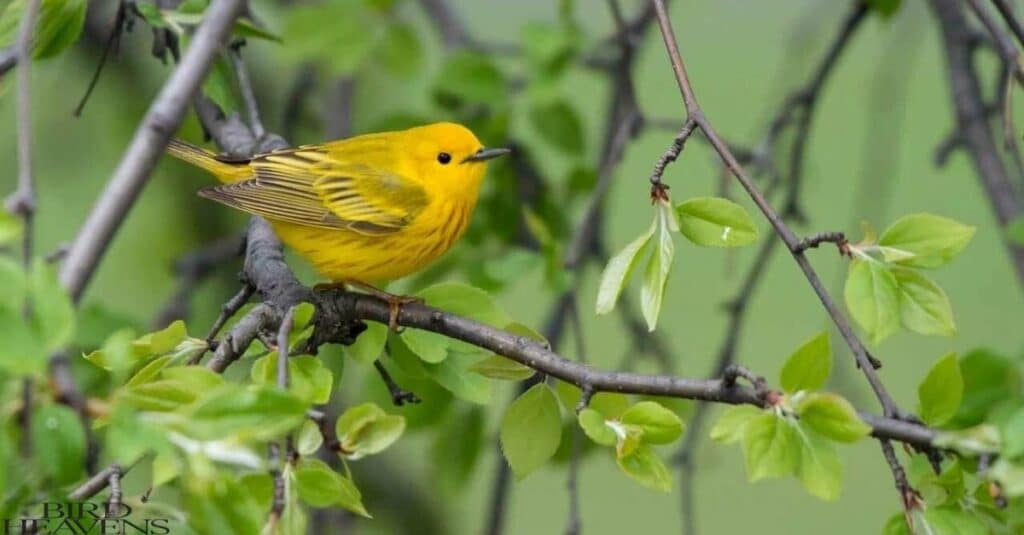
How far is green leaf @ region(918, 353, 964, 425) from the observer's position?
5.74ft

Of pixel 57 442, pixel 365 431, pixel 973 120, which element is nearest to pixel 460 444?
pixel 973 120

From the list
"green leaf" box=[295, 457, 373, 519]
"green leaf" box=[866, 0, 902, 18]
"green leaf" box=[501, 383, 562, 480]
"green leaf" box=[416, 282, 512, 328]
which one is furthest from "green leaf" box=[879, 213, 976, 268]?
"green leaf" box=[866, 0, 902, 18]

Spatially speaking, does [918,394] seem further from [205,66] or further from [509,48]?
[509,48]

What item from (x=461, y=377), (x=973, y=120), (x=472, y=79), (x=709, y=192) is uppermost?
(x=973, y=120)

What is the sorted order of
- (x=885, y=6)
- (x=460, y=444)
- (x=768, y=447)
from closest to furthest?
(x=768, y=447)
(x=460, y=444)
(x=885, y=6)

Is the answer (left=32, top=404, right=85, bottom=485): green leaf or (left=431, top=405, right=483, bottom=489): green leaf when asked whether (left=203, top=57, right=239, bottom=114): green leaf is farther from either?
(left=431, top=405, right=483, bottom=489): green leaf

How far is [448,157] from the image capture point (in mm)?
3387

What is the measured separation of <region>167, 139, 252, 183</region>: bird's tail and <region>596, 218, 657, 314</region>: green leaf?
140cm

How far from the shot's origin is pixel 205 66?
1.32 m

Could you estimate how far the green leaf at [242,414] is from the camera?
52.1 inches

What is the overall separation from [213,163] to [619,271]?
1564mm

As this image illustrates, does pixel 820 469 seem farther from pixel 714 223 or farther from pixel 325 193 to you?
pixel 325 193

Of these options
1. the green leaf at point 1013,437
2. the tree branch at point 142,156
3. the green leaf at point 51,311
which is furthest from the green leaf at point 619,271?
the green leaf at point 51,311

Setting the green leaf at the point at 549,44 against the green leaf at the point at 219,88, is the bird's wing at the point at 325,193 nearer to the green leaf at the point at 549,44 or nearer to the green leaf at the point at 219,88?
the green leaf at the point at 219,88
